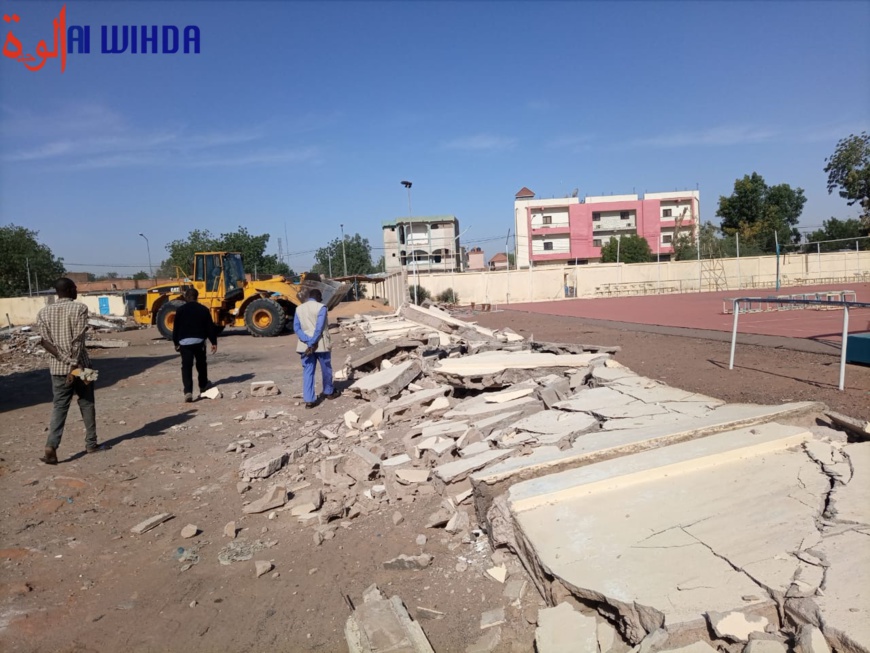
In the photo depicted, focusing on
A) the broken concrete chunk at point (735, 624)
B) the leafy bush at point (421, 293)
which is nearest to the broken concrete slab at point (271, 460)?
the broken concrete chunk at point (735, 624)

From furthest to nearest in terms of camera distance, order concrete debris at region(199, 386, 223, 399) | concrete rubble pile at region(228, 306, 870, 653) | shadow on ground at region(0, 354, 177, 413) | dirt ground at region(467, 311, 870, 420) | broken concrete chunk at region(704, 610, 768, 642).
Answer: shadow on ground at region(0, 354, 177, 413)
concrete debris at region(199, 386, 223, 399)
dirt ground at region(467, 311, 870, 420)
concrete rubble pile at region(228, 306, 870, 653)
broken concrete chunk at region(704, 610, 768, 642)

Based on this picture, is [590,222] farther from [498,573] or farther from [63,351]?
[498,573]

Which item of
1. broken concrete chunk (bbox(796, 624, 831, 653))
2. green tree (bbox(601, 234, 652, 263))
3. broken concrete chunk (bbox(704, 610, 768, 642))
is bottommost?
broken concrete chunk (bbox(704, 610, 768, 642))

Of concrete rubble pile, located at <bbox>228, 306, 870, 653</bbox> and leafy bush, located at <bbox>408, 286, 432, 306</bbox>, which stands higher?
leafy bush, located at <bbox>408, 286, 432, 306</bbox>

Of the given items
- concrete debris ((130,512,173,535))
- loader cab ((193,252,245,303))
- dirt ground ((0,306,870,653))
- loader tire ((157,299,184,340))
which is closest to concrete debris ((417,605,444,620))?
dirt ground ((0,306,870,653))

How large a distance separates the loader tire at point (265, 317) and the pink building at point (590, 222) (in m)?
42.9

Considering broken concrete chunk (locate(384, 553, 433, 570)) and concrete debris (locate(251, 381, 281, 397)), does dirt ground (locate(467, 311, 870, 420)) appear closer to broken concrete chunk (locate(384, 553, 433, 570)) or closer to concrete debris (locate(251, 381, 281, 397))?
broken concrete chunk (locate(384, 553, 433, 570))

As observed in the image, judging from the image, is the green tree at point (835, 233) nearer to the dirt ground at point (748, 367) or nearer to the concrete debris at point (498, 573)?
the dirt ground at point (748, 367)

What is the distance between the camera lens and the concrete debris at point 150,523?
4.27 metres

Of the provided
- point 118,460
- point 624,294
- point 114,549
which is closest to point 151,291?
point 118,460

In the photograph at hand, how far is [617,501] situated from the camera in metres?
3.28

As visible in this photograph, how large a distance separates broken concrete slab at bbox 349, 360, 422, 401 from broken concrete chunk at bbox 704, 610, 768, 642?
17.3 ft

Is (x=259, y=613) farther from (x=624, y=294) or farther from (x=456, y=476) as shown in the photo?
(x=624, y=294)

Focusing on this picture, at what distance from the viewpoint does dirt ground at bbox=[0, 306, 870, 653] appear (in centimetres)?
300
